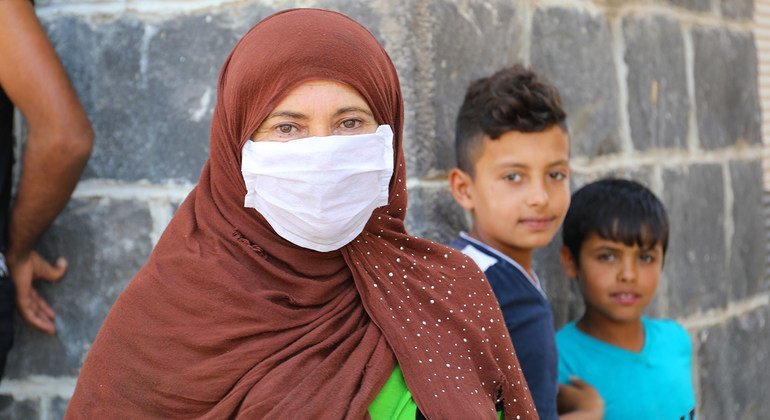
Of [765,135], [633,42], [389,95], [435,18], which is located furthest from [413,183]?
[765,135]

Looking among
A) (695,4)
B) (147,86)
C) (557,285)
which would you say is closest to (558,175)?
(557,285)

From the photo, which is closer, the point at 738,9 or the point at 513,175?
the point at 513,175

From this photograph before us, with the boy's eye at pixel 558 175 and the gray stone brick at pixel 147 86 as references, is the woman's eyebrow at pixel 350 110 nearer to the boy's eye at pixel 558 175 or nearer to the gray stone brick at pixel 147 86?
the boy's eye at pixel 558 175

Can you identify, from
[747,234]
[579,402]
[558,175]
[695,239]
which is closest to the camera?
[558,175]

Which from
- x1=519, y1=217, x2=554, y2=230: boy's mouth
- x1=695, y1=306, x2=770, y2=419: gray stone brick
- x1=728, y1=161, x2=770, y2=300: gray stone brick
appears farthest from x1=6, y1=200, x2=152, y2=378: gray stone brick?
x1=728, y1=161, x2=770, y2=300: gray stone brick

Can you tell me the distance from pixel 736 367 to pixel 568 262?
1518 mm

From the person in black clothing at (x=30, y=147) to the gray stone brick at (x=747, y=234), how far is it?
2761 mm

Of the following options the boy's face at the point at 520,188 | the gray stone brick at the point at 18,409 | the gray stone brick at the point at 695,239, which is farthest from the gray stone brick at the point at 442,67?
the gray stone brick at the point at 18,409

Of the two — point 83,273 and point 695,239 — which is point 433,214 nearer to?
point 83,273

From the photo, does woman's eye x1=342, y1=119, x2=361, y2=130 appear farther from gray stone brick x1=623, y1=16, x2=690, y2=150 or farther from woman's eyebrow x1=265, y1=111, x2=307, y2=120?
gray stone brick x1=623, y1=16, x2=690, y2=150

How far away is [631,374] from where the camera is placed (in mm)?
3223

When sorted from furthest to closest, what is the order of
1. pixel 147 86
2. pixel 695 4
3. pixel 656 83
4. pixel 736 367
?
pixel 736 367 < pixel 695 4 < pixel 656 83 < pixel 147 86

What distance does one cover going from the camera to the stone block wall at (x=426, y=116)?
116 inches

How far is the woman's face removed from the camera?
7.02 feet
